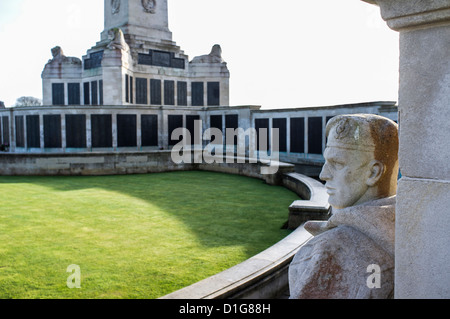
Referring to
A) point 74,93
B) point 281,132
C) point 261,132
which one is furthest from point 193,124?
point 74,93

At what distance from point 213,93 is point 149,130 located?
897 cm

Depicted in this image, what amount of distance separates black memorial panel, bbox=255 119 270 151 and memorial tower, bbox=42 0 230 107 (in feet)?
32.8

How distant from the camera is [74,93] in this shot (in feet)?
102

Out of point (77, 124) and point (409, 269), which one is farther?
point (77, 124)

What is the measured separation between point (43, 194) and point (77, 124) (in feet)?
42.8

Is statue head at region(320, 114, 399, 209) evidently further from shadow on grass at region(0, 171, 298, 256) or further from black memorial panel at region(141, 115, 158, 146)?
black memorial panel at region(141, 115, 158, 146)

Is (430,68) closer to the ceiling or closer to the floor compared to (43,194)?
closer to the ceiling

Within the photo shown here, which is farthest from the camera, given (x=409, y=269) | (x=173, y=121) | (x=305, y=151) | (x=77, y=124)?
(x=173, y=121)

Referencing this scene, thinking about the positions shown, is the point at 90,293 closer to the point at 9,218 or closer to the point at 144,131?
the point at 9,218

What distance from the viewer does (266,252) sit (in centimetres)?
552

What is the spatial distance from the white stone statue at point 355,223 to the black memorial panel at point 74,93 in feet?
102

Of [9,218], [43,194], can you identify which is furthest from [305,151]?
[9,218]
